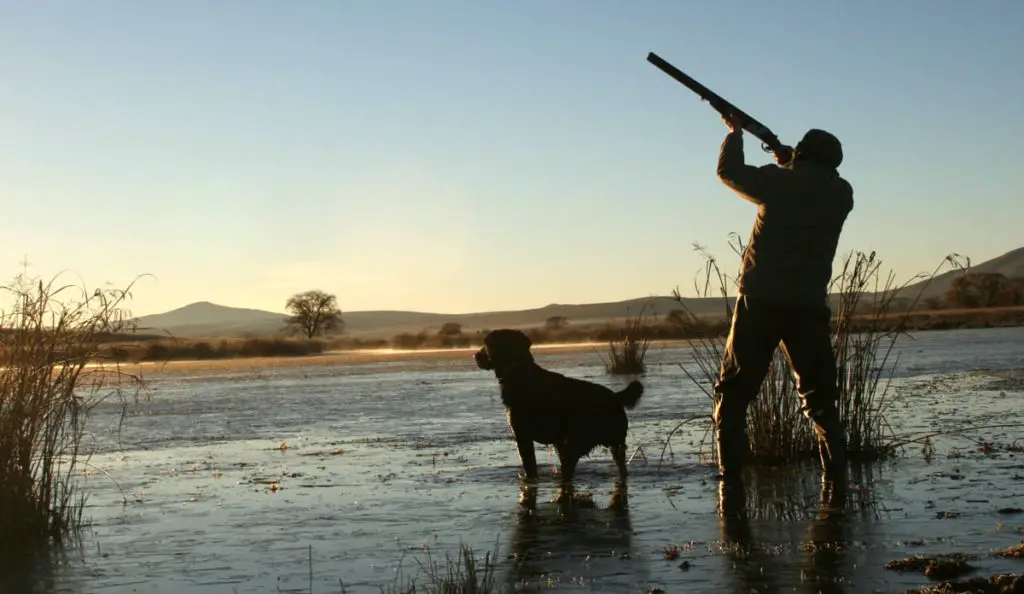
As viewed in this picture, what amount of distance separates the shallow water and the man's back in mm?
1279

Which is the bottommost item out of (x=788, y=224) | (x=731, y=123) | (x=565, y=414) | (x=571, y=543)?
(x=571, y=543)

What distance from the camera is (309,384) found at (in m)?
24.0

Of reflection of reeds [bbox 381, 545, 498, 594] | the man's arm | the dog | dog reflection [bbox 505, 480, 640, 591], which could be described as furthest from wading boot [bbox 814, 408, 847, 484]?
reflection of reeds [bbox 381, 545, 498, 594]

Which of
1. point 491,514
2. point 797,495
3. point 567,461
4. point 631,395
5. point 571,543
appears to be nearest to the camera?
point 571,543

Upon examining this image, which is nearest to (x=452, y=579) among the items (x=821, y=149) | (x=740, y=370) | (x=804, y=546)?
(x=804, y=546)

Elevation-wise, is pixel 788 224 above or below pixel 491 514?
above

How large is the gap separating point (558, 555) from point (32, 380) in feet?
10.6

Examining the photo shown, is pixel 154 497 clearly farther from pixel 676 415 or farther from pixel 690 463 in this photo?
pixel 676 415

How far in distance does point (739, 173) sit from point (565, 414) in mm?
2341

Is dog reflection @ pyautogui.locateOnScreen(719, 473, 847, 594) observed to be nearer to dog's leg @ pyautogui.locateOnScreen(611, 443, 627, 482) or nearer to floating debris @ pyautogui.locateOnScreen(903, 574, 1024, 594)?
floating debris @ pyautogui.locateOnScreen(903, 574, 1024, 594)

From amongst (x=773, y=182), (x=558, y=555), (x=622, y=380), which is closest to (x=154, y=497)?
(x=558, y=555)

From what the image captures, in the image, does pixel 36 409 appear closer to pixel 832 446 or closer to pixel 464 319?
pixel 832 446

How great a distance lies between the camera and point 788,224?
22.0 ft

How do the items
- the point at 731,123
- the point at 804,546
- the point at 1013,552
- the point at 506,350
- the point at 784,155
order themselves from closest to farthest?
1. the point at 1013,552
2. the point at 804,546
3. the point at 784,155
4. the point at 731,123
5. the point at 506,350
